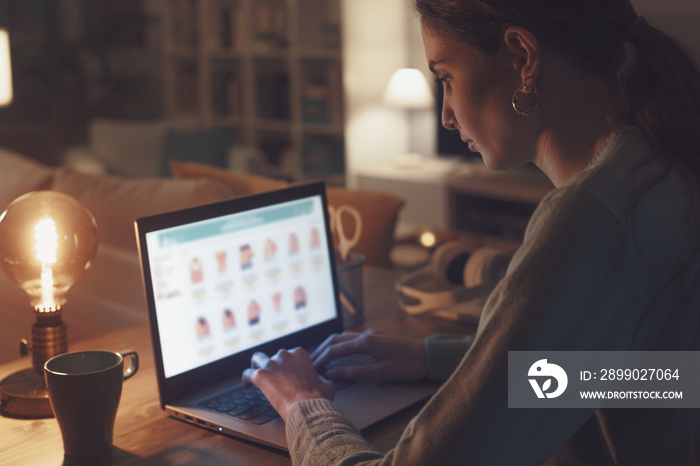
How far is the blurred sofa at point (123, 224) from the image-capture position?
195cm

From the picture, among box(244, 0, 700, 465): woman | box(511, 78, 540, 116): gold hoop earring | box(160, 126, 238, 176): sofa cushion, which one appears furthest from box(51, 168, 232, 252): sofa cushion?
box(160, 126, 238, 176): sofa cushion

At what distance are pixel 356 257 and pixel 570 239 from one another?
2.55ft

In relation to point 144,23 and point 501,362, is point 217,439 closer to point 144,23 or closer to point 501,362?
point 501,362

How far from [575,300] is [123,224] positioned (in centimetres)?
162

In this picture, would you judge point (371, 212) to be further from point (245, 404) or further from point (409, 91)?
point (409, 91)

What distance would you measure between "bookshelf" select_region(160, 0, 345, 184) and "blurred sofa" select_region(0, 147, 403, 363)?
2358 mm

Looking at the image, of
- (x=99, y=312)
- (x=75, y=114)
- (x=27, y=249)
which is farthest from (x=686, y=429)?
(x=75, y=114)

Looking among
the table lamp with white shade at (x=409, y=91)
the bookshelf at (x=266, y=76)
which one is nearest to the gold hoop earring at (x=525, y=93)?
the table lamp with white shade at (x=409, y=91)

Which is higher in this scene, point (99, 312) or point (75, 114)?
point (75, 114)

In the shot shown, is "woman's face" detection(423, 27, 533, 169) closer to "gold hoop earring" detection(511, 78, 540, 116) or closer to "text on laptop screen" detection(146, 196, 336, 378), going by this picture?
"gold hoop earring" detection(511, 78, 540, 116)

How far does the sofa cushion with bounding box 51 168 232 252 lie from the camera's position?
1957mm

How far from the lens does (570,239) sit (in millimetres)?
668

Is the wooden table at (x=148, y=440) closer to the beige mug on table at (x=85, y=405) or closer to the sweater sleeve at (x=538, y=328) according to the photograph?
the beige mug on table at (x=85, y=405)

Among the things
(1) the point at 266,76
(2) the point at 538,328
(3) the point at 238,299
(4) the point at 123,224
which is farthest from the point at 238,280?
(1) the point at 266,76
